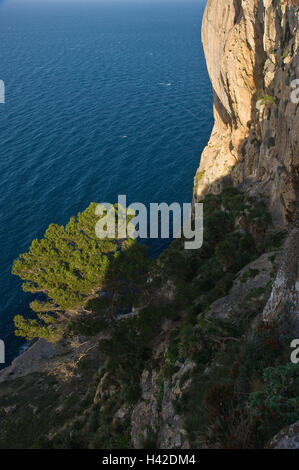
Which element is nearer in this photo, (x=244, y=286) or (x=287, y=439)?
(x=287, y=439)

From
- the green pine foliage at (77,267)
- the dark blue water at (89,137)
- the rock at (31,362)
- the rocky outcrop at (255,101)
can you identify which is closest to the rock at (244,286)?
the rocky outcrop at (255,101)

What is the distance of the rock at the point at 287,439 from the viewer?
8468mm

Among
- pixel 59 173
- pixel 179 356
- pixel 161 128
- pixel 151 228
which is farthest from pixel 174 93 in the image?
pixel 179 356

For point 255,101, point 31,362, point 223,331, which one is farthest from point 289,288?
point 31,362

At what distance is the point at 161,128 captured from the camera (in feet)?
304

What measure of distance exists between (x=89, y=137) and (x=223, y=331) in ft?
268

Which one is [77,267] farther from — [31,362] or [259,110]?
[31,362]

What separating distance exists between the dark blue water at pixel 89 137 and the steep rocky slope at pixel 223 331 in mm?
22922

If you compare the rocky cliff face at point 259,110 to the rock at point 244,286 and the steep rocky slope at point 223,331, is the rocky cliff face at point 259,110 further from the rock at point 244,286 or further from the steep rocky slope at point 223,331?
the rock at point 244,286

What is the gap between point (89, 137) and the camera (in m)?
90.2

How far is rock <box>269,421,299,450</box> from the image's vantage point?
27.8 feet

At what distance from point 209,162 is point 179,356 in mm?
38506

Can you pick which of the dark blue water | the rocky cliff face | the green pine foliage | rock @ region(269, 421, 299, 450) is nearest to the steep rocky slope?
rock @ region(269, 421, 299, 450)

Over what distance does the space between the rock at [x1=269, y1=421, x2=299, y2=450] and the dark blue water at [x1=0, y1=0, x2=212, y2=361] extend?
155 ft
